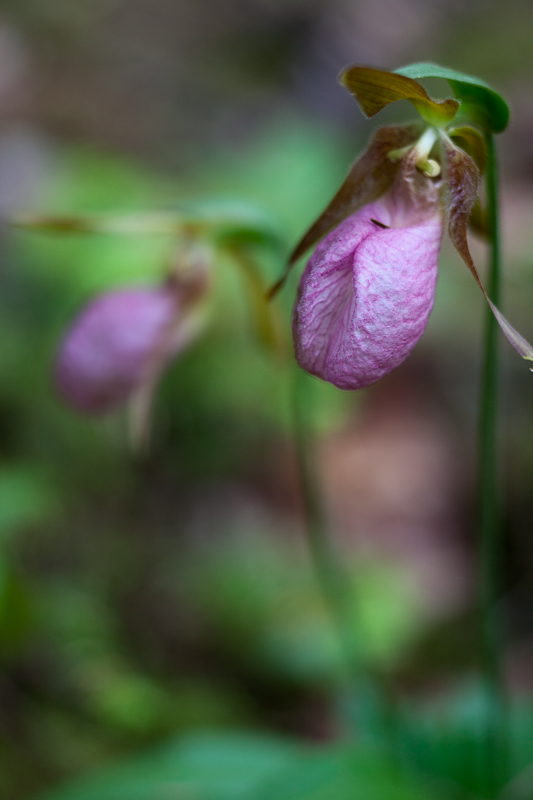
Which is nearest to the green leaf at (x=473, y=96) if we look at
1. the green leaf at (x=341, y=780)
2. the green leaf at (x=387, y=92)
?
the green leaf at (x=387, y=92)

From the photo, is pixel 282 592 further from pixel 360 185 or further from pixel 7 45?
pixel 7 45

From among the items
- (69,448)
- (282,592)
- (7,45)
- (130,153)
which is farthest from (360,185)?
(7,45)

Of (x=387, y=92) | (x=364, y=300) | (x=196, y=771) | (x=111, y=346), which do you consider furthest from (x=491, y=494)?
(x=196, y=771)

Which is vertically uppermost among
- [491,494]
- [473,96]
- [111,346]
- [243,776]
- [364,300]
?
[473,96]

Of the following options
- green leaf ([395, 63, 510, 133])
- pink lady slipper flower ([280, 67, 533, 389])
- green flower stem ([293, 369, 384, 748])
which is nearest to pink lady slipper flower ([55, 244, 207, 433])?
green flower stem ([293, 369, 384, 748])

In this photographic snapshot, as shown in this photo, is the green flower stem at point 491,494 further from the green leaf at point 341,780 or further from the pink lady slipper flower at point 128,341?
the pink lady slipper flower at point 128,341

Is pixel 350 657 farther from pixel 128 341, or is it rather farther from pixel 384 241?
pixel 384 241
